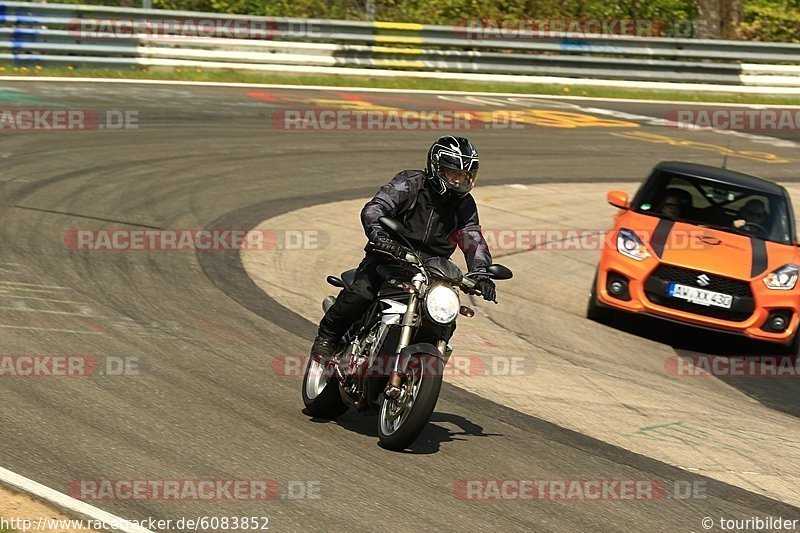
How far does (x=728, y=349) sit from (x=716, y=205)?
1.58 metres

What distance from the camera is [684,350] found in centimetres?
1137

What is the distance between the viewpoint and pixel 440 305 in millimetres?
6707

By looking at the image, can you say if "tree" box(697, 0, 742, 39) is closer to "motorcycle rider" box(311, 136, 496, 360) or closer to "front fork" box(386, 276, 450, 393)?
"motorcycle rider" box(311, 136, 496, 360)

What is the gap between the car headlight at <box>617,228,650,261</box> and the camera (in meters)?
11.5

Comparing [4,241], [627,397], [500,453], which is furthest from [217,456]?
[4,241]

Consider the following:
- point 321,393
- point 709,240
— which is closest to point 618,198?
point 709,240

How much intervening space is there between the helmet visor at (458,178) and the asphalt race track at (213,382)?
161 cm

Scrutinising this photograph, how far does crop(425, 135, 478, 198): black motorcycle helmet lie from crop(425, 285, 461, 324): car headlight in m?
0.76

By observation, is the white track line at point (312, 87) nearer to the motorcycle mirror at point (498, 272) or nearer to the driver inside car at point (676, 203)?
the driver inside car at point (676, 203)

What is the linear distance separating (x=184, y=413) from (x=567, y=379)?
134 inches

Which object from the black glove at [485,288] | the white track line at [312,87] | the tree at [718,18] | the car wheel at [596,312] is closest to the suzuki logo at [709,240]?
the car wheel at [596,312]

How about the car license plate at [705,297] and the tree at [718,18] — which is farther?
the tree at [718,18]

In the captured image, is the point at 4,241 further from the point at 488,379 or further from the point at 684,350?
the point at 684,350

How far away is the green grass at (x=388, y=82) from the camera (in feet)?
73.9
